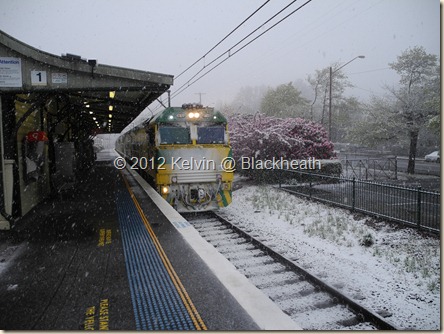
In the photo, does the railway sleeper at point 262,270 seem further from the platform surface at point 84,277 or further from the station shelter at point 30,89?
the station shelter at point 30,89

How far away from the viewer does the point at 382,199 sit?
10.8 metres

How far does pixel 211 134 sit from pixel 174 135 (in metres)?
1.30

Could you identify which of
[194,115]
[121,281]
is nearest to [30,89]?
[194,115]

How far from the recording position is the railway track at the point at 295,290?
5184mm

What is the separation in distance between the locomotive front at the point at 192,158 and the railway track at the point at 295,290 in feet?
6.52

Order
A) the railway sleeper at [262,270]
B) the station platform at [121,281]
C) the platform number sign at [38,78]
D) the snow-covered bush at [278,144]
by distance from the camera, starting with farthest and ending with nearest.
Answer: the snow-covered bush at [278,144] → the platform number sign at [38,78] → the railway sleeper at [262,270] → the station platform at [121,281]

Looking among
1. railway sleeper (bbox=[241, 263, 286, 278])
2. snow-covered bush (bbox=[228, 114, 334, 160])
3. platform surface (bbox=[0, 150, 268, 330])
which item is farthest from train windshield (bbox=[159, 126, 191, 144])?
snow-covered bush (bbox=[228, 114, 334, 160])

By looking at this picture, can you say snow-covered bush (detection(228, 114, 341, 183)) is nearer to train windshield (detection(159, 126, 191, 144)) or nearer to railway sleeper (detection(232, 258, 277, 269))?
train windshield (detection(159, 126, 191, 144))

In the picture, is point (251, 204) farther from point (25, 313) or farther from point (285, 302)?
point (25, 313)

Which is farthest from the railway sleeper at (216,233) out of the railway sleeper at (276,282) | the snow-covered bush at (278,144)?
the snow-covered bush at (278,144)

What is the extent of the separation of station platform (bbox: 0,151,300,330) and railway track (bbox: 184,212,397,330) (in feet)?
4.19

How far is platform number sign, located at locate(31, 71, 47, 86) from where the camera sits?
811cm

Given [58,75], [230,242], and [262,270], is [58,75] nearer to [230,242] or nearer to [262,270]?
[230,242]

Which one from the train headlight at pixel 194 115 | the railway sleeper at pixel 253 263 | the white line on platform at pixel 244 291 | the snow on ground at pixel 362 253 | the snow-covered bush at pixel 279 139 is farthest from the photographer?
the snow-covered bush at pixel 279 139
